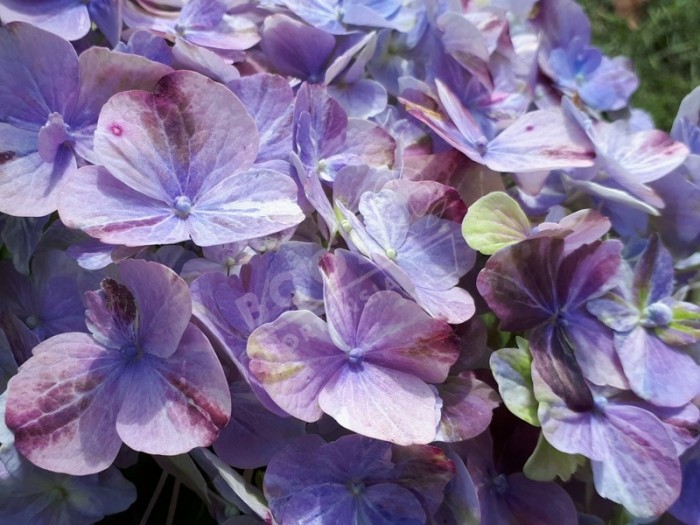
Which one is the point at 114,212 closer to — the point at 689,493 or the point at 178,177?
the point at 178,177

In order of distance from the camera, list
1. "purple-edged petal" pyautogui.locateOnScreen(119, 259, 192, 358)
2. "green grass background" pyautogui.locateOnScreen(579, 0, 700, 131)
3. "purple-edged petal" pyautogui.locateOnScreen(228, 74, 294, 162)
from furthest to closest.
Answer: "green grass background" pyautogui.locateOnScreen(579, 0, 700, 131)
"purple-edged petal" pyautogui.locateOnScreen(228, 74, 294, 162)
"purple-edged petal" pyautogui.locateOnScreen(119, 259, 192, 358)

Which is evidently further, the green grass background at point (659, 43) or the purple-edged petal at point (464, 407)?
the green grass background at point (659, 43)

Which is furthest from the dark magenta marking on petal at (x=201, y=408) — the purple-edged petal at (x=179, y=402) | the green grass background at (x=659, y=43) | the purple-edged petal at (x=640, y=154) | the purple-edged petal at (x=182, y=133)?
the green grass background at (x=659, y=43)

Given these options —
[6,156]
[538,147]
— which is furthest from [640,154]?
[6,156]

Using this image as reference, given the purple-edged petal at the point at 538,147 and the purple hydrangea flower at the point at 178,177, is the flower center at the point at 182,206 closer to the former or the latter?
the purple hydrangea flower at the point at 178,177

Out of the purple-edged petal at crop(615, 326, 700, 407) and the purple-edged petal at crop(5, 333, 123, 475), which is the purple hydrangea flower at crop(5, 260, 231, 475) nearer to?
the purple-edged petal at crop(5, 333, 123, 475)

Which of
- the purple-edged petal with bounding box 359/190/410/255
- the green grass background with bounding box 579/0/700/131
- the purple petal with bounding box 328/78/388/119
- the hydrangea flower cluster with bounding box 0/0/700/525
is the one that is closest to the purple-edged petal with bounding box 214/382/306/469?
the hydrangea flower cluster with bounding box 0/0/700/525
